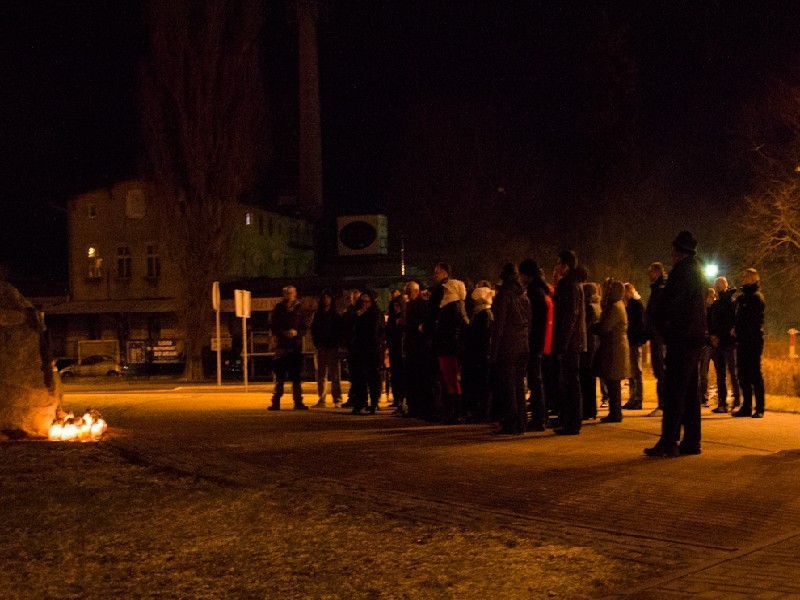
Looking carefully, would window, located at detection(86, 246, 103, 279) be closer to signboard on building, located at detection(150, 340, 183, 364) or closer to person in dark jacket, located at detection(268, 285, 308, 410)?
signboard on building, located at detection(150, 340, 183, 364)

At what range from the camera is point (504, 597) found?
218 inches

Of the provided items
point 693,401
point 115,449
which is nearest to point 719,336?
Result: point 693,401

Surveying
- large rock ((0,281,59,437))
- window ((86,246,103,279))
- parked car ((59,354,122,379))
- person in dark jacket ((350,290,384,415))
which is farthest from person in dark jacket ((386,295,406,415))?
window ((86,246,103,279))

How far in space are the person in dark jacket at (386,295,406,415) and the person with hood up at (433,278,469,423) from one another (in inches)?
73.9

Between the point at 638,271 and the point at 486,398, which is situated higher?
the point at 638,271

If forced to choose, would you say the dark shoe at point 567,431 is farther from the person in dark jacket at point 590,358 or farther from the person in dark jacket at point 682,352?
the person in dark jacket at point 682,352

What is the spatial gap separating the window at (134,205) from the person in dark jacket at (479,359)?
50.3m

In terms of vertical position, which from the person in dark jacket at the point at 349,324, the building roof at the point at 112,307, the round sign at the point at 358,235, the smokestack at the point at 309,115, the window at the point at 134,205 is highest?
the smokestack at the point at 309,115

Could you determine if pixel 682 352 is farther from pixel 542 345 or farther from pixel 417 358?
pixel 417 358

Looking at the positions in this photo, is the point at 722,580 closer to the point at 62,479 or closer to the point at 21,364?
the point at 62,479

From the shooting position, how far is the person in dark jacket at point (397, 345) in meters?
15.8

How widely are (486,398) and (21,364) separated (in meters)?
5.66

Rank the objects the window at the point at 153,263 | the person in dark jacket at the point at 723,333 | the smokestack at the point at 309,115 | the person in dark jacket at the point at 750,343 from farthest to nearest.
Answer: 1. the smokestack at the point at 309,115
2. the window at the point at 153,263
3. the person in dark jacket at the point at 723,333
4. the person in dark jacket at the point at 750,343

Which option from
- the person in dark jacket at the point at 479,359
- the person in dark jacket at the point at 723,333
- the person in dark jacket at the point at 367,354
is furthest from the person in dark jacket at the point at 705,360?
the person in dark jacket at the point at 367,354
